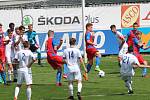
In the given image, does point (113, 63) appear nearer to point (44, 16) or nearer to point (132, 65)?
point (44, 16)

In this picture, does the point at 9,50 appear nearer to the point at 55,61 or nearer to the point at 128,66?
the point at 55,61

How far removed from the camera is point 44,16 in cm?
3822

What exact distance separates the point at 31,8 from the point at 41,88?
53.1 feet

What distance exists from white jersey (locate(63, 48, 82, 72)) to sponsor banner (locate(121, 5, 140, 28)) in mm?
18292

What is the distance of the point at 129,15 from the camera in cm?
3894

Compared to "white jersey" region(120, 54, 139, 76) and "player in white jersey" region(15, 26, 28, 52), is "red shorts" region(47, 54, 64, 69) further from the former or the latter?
"white jersey" region(120, 54, 139, 76)

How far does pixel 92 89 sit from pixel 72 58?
2506 millimetres

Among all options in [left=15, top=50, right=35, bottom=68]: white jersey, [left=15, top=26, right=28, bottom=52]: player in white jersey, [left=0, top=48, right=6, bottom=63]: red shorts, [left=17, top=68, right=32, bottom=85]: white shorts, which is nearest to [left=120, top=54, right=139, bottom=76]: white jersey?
[left=15, top=50, right=35, bottom=68]: white jersey

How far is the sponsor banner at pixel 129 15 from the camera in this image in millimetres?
38844

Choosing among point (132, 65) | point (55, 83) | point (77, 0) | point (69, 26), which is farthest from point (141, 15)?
point (132, 65)

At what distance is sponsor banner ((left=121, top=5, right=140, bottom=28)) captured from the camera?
38844mm

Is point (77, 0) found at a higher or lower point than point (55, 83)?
higher

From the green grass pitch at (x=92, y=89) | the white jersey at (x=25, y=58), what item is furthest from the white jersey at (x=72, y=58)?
the white jersey at (x=25, y=58)

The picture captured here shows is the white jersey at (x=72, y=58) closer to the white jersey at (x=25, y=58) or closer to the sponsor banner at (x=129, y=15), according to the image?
the white jersey at (x=25, y=58)
